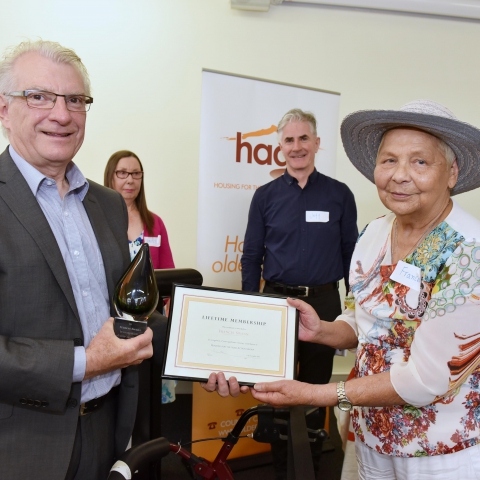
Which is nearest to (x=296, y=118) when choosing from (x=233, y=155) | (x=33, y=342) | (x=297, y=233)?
(x=233, y=155)

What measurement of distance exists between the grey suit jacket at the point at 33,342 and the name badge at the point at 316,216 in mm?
2147

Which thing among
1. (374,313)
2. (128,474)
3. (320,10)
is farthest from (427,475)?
(320,10)

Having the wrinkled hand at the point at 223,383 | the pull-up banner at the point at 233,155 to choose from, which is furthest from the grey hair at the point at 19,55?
the pull-up banner at the point at 233,155

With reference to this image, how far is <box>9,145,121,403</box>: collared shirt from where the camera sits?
130 cm

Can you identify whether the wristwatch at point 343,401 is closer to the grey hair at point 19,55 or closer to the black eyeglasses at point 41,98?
the black eyeglasses at point 41,98

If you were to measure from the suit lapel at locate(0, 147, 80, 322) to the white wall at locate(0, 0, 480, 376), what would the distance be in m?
2.90

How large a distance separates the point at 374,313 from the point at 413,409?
0.98ft

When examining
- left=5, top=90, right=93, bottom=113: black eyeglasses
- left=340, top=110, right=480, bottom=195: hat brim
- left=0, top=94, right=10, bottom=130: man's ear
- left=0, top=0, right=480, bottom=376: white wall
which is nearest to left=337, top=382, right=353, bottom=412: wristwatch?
left=340, top=110, right=480, bottom=195: hat brim

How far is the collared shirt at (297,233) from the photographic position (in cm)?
308

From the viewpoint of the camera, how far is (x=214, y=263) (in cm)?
317

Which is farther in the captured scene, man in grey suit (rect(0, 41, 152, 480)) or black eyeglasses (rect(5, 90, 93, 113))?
black eyeglasses (rect(5, 90, 93, 113))

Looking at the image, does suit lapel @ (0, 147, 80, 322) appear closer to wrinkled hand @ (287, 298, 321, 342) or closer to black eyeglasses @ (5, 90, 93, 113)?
black eyeglasses @ (5, 90, 93, 113)

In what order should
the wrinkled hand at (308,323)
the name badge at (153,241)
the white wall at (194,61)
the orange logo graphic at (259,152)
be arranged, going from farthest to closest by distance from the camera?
the white wall at (194,61)
the name badge at (153,241)
the orange logo graphic at (259,152)
the wrinkled hand at (308,323)

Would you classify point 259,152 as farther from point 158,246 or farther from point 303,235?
point 158,246
